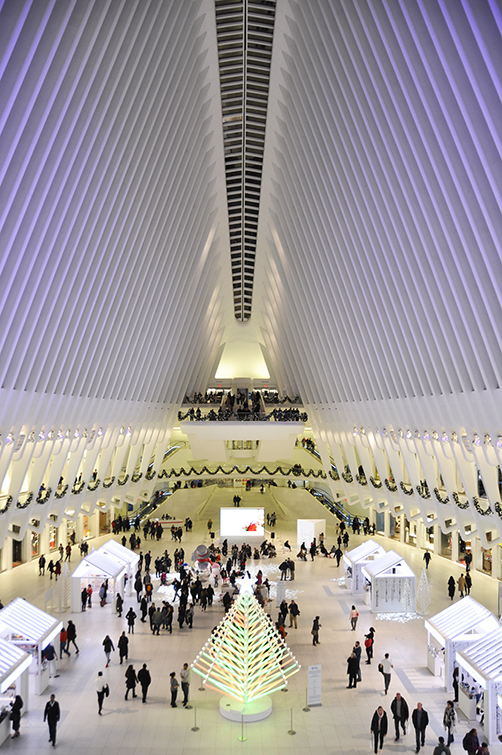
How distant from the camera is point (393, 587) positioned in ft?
70.4

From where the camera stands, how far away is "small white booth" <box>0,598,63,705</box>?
1427cm

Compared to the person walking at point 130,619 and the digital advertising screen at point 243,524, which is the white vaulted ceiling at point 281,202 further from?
the digital advertising screen at point 243,524

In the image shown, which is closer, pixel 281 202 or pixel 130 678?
pixel 130 678

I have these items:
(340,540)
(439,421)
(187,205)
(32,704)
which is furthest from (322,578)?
(187,205)

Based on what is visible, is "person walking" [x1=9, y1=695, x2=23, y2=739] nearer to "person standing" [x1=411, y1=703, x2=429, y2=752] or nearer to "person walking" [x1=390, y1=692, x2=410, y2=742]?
"person walking" [x1=390, y1=692, x2=410, y2=742]

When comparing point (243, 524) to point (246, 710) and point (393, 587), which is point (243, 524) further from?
point (246, 710)

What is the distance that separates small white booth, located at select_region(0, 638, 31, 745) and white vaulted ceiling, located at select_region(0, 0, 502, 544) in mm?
6844

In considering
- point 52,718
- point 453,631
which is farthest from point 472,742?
point 52,718

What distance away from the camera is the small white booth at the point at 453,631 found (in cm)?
1455

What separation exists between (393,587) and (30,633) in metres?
12.9

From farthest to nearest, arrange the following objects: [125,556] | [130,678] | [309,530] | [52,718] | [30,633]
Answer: [309,530], [125,556], [30,633], [130,678], [52,718]

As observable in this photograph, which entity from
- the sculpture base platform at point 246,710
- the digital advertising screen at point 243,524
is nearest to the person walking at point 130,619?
the sculpture base platform at point 246,710

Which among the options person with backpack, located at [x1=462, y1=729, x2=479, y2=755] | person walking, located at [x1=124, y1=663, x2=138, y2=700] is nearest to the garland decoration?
person walking, located at [x1=124, y1=663, x2=138, y2=700]

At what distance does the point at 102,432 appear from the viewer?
85.4ft
